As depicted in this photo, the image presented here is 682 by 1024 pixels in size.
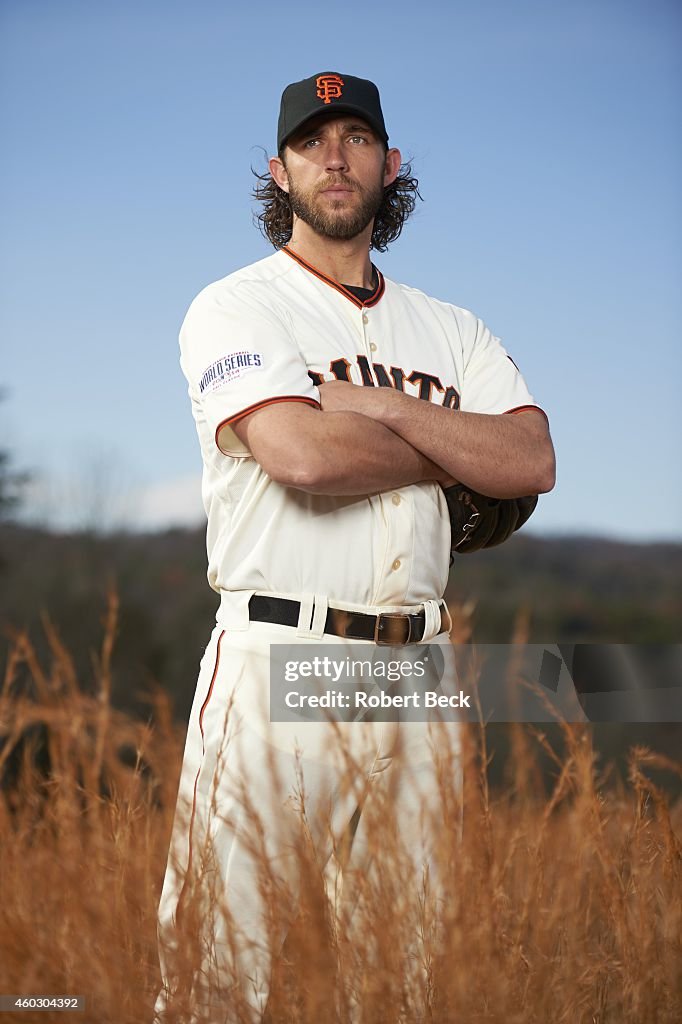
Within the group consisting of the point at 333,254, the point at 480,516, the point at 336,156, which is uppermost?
the point at 336,156

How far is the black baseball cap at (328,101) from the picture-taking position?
2.89 meters

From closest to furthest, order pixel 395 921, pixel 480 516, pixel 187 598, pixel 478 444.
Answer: pixel 395 921 < pixel 478 444 < pixel 480 516 < pixel 187 598

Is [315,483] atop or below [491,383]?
below

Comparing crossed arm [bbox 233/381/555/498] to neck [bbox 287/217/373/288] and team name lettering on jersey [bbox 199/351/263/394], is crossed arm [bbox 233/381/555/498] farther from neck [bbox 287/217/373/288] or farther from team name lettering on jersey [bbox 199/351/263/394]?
neck [bbox 287/217/373/288]

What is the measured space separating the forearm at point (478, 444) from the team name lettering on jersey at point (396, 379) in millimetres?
123

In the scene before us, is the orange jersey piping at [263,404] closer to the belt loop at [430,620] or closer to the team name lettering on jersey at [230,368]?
the team name lettering on jersey at [230,368]

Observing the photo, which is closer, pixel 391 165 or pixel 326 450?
pixel 326 450

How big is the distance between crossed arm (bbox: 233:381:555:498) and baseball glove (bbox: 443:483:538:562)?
0.05 metres

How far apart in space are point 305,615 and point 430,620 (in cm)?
32

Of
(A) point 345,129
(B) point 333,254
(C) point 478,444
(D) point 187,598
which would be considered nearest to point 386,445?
(C) point 478,444

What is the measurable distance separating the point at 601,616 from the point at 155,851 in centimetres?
3950

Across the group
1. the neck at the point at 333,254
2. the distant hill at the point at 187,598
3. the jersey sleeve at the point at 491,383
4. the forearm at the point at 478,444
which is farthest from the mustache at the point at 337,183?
the distant hill at the point at 187,598

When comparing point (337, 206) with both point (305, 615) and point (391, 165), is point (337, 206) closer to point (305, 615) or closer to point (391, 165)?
point (391, 165)

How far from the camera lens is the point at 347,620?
8.16 ft
